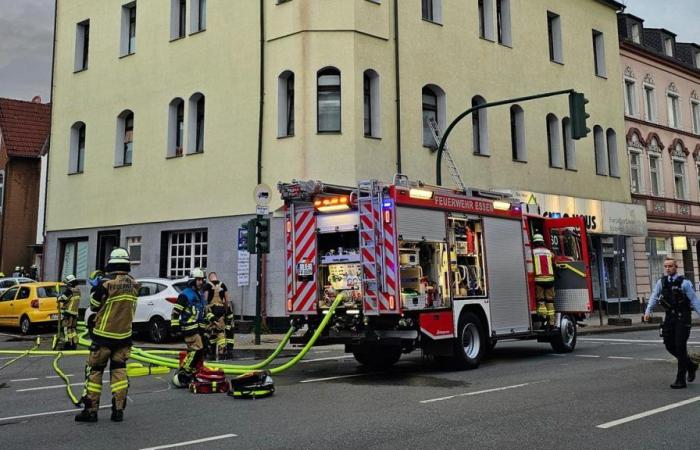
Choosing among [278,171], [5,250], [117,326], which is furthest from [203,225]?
[5,250]

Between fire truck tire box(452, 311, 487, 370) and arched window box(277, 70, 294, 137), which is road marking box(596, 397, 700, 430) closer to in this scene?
fire truck tire box(452, 311, 487, 370)

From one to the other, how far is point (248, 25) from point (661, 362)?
50.3 ft

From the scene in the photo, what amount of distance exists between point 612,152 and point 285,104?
16.5 meters

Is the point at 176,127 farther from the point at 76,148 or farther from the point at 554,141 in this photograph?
the point at 554,141

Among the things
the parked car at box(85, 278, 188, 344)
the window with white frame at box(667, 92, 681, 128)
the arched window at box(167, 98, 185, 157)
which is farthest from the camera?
the window with white frame at box(667, 92, 681, 128)

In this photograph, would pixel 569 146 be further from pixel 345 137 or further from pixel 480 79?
pixel 345 137

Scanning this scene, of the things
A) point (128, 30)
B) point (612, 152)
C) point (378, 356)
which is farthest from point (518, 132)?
point (378, 356)

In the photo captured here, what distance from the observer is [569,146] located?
27094mm

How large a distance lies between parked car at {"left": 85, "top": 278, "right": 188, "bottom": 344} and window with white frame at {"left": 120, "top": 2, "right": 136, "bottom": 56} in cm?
1119

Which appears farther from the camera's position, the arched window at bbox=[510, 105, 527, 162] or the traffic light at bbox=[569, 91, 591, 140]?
the arched window at bbox=[510, 105, 527, 162]

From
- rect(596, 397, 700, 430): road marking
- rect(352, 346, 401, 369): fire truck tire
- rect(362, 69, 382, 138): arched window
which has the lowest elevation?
rect(596, 397, 700, 430): road marking

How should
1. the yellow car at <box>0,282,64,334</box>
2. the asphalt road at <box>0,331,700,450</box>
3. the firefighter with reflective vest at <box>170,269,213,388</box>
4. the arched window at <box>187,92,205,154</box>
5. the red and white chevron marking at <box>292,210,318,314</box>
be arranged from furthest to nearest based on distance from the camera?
the arched window at <box>187,92,205,154</box>, the yellow car at <box>0,282,64,334</box>, the red and white chevron marking at <box>292,210,318,314</box>, the firefighter with reflective vest at <box>170,269,213,388</box>, the asphalt road at <box>0,331,700,450</box>

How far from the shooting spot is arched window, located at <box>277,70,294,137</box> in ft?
65.0

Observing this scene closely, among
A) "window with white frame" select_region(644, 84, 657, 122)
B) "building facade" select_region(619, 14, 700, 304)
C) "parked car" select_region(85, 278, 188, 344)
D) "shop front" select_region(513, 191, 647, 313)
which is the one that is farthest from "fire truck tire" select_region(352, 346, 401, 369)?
"window with white frame" select_region(644, 84, 657, 122)
